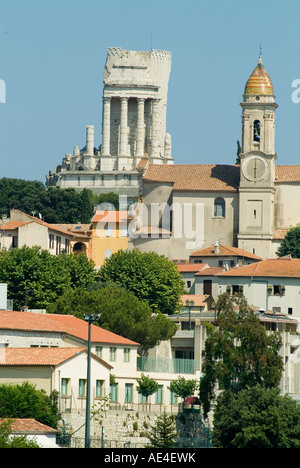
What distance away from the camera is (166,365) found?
73.8 meters

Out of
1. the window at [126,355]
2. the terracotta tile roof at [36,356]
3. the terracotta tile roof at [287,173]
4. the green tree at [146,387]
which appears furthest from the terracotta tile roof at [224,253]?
the terracotta tile roof at [36,356]

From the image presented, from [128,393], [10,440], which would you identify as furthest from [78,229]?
[10,440]

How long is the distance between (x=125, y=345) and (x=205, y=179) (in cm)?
5006

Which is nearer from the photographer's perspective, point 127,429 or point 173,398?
point 127,429

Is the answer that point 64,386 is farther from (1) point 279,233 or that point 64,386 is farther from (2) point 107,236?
(1) point 279,233

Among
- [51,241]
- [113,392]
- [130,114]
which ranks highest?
[130,114]

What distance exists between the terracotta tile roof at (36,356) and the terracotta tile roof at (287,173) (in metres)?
56.3

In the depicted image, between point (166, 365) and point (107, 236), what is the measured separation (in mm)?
41400

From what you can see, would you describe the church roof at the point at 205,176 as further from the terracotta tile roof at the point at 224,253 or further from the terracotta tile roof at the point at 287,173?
the terracotta tile roof at the point at 224,253

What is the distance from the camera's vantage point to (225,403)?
6397cm

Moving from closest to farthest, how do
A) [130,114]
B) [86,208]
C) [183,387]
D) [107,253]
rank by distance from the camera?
1. [183,387]
2. [107,253]
3. [86,208]
4. [130,114]

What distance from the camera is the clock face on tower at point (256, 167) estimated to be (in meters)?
119
